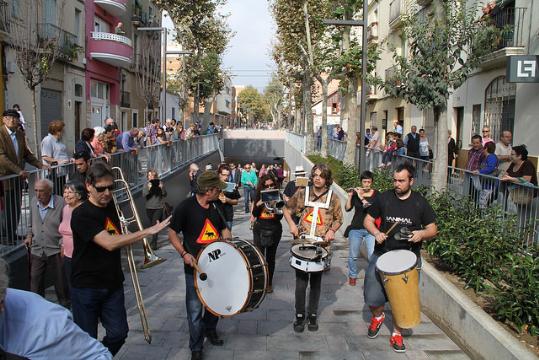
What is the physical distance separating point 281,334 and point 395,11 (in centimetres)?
2476

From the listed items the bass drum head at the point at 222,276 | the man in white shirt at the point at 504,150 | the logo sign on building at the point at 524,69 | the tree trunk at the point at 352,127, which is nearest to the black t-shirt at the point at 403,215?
the bass drum head at the point at 222,276

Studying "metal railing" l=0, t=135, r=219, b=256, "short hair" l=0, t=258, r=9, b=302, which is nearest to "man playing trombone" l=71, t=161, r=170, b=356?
"short hair" l=0, t=258, r=9, b=302

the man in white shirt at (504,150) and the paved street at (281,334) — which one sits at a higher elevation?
the man in white shirt at (504,150)

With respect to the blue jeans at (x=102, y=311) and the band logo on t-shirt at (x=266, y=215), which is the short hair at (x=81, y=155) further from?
the blue jeans at (x=102, y=311)

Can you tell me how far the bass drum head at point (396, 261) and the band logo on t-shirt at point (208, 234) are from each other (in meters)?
1.60

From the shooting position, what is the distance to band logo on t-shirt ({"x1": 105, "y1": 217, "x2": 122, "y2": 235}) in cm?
416

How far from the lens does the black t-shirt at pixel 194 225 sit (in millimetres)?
5035

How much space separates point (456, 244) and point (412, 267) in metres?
1.85

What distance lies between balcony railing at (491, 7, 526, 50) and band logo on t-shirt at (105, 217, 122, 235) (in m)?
12.6

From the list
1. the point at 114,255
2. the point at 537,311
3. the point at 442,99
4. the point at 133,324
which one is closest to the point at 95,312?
the point at 114,255

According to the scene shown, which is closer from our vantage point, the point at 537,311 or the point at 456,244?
the point at 537,311

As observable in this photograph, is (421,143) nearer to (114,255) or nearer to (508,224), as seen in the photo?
(508,224)

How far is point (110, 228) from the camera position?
13.8 feet

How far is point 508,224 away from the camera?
20.9 feet
